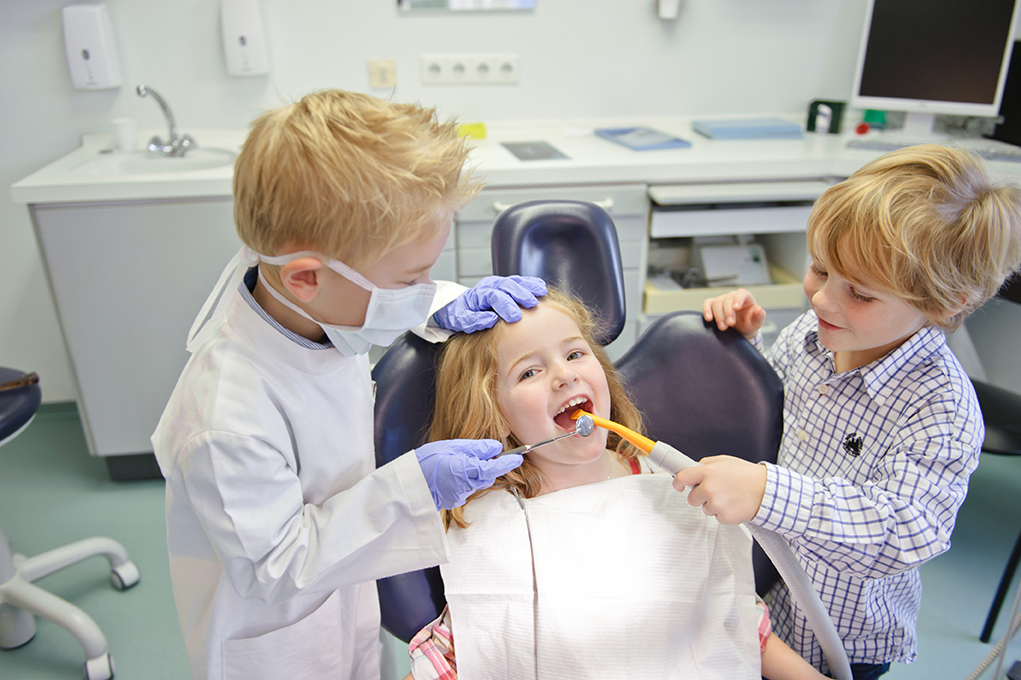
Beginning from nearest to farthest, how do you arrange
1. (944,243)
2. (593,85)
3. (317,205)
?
(317,205)
(944,243)
(593,85)

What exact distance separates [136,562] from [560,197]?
1.69m

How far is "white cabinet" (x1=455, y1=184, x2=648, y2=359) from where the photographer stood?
7.49 feet

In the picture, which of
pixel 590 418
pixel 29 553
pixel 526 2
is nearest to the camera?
pixel 590 418

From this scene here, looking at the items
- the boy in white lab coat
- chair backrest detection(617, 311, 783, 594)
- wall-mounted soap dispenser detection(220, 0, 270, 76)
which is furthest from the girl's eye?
wall-mounted soap dispenser detection(220, 0, 270, 76)

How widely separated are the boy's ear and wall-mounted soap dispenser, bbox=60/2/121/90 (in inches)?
81.1

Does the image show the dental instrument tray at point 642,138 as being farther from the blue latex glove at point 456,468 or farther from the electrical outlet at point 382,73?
the blue latex glove at point 456,468

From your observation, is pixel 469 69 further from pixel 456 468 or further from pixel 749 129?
pixel 456 468

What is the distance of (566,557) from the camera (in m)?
1.13

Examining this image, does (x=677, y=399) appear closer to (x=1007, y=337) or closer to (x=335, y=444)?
(x=335, y=444)

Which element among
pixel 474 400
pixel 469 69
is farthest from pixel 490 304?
pixel 469 69

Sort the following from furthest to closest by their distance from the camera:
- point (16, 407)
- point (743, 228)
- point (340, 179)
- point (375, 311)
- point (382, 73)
A: point (382, 73) < point (743, 228) < point (16, 407) < point (375, 311) < point (340, 179)

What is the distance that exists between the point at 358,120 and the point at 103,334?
1784mm

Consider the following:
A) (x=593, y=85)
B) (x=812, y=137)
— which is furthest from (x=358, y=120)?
(x=812, y=137)

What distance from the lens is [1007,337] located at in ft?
8.81
